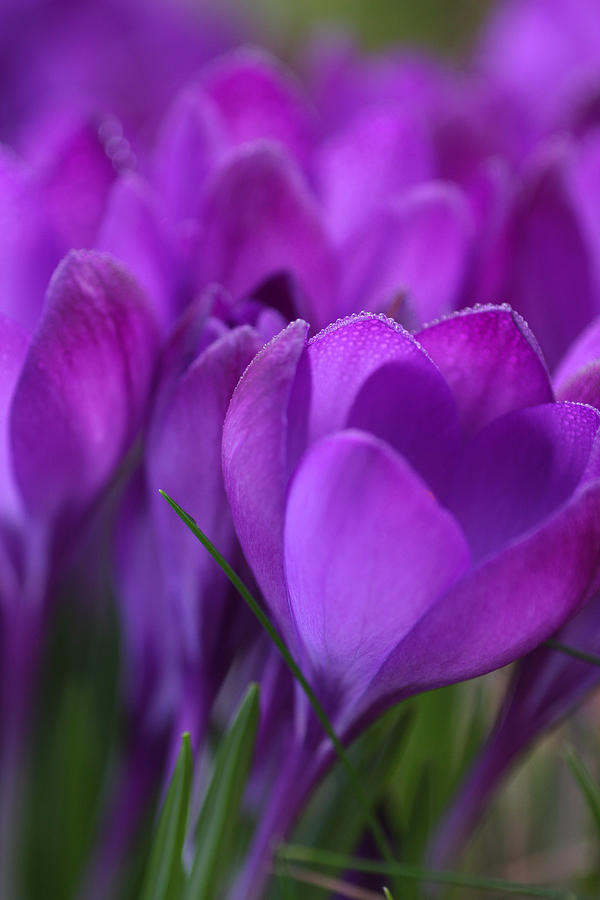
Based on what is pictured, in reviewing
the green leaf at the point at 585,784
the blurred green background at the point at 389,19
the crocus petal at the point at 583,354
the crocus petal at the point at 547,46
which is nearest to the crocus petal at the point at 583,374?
the crocus petal at the point at 583,354

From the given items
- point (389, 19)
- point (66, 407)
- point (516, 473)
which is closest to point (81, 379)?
point (66, 407)

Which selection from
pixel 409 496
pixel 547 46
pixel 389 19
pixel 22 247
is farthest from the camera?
pixel 389 19

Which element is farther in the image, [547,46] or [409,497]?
[547,46]

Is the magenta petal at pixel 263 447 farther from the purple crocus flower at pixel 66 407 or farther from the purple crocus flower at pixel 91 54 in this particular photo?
the purple crocus flower at pixel 91 54

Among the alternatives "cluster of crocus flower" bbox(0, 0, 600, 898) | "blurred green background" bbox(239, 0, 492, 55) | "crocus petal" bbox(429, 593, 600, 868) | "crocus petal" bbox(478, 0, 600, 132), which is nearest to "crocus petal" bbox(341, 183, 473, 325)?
"cluster of crocus flower" bbox(0, 0, 600, 898)

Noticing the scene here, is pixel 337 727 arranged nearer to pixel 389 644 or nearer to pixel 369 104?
pixel 389 644

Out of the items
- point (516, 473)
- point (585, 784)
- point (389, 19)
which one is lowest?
point (585, 784)

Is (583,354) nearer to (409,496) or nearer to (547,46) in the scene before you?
(409,496)

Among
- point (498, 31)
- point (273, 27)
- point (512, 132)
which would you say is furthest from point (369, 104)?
point (273, 27)
